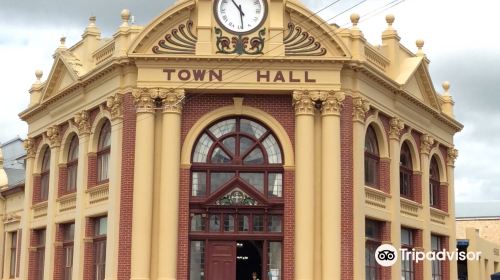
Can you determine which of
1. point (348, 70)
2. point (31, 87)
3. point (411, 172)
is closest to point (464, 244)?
point (411, 172)

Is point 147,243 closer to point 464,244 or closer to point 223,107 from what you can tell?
point 223,107

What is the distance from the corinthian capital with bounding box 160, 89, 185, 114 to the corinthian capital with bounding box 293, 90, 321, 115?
155 inches

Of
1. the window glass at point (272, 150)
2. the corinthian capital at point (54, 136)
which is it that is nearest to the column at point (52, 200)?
the corinthian capital at point (54, 136)

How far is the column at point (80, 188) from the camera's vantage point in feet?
121

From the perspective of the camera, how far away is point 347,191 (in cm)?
3381

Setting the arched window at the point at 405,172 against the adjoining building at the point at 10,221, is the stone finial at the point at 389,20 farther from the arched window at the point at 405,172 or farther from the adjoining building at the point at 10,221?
the adjoining building at the point at 10,221

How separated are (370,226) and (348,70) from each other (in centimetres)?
612

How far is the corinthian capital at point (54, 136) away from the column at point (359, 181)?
42.8ft

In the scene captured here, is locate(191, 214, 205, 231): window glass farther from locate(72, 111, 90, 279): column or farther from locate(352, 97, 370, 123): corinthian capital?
locate(352, 97, 370, 123): corinthian capital

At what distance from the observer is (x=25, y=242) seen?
4294 cm

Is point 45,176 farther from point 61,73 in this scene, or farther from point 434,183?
point 434,183

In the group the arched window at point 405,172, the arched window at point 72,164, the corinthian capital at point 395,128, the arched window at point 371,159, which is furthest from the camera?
the arched window at point 405,172

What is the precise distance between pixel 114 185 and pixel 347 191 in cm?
824

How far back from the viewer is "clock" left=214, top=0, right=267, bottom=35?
34.1 metres
